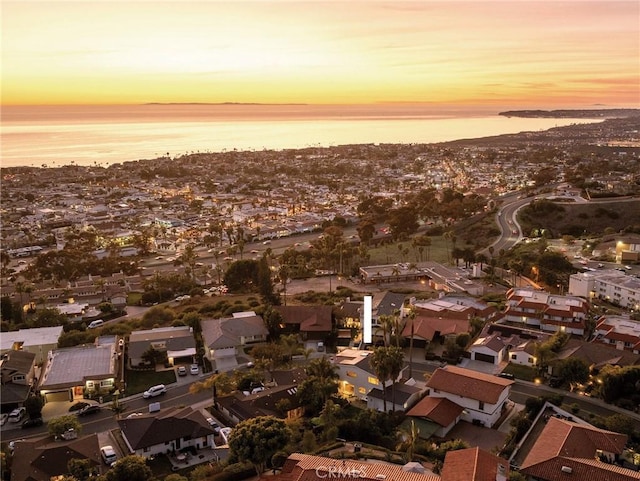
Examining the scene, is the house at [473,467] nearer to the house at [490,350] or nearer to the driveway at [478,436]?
the driveway at [478,436]

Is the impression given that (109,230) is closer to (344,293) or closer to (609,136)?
(344,293)

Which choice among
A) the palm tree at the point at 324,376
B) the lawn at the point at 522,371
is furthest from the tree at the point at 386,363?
the lawn at the point at 522,371

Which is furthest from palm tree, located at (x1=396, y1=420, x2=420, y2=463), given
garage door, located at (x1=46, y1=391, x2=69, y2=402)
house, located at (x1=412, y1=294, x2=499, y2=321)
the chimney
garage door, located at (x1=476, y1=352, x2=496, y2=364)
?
garage door, located at (x1=46, y1=391, x2=69, y2=402)

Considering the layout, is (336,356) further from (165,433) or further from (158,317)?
(158,317)

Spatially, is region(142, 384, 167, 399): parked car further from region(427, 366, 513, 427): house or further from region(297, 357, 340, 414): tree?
region(427, 366, 513, 427): house

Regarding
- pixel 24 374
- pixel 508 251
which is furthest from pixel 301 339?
pixel 508 251

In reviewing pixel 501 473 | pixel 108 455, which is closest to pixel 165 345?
pixel 108 455

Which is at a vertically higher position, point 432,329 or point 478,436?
point 432,329
